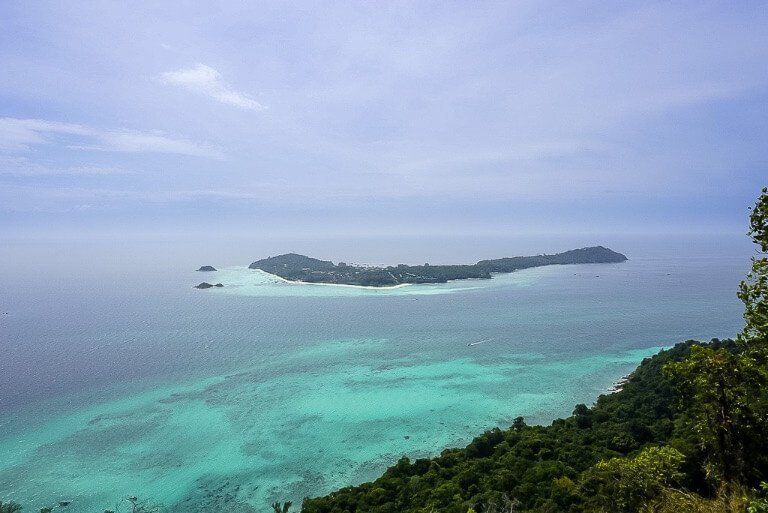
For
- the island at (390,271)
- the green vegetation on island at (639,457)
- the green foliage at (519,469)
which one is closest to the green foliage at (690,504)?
the green vegetation on island at (639,457)

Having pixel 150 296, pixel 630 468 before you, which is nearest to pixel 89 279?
pixel 150 296

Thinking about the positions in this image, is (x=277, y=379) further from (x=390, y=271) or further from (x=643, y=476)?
(x=390, y=271)

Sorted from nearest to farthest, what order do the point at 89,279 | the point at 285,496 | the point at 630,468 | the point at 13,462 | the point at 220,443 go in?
the point at 630,468 < the point at 285,496 < the point at 13,462 < the point at 220,443 < the point at 89,279

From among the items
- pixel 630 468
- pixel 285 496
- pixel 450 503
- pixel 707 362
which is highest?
pixel 707 362

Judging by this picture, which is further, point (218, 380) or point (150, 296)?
point (150, 296)

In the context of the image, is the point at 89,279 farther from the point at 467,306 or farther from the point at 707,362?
the point at 707,362
